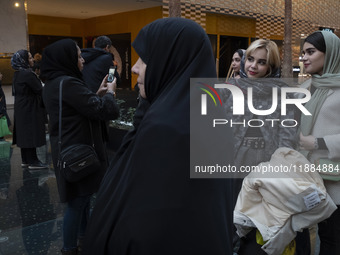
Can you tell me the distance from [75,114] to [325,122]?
6.19 ft

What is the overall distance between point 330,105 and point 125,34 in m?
16.3

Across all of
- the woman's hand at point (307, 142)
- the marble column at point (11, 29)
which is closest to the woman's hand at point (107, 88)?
the woman's hand at point (307, 142)

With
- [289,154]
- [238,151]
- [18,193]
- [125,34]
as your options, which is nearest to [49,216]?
[18,193]

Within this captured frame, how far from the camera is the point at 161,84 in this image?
1420 mm

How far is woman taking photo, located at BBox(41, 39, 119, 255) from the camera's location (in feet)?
9.34

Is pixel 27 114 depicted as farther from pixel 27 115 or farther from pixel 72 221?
pixel 72 221

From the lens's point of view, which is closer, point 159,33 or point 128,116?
point 159,33

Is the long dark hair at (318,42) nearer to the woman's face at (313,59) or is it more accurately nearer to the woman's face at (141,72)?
the woman's face at (313,59)

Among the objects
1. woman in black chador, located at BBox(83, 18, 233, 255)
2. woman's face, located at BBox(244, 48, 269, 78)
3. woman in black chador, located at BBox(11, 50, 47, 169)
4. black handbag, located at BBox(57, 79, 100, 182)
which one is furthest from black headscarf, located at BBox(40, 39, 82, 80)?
woman in black chador, located at BBox(11, 50, 47, 169)

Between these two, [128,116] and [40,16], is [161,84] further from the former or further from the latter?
[40,16]

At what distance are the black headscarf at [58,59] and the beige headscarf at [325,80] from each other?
1.87 meters

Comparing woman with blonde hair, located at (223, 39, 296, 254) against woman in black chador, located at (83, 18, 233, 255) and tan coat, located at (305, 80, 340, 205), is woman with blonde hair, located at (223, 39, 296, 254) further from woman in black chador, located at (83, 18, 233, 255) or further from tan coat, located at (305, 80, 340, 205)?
woman in black chador, located at (83, 18, 233, 255)

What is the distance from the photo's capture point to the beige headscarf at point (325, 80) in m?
2.60

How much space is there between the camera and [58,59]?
2932 millimetres
